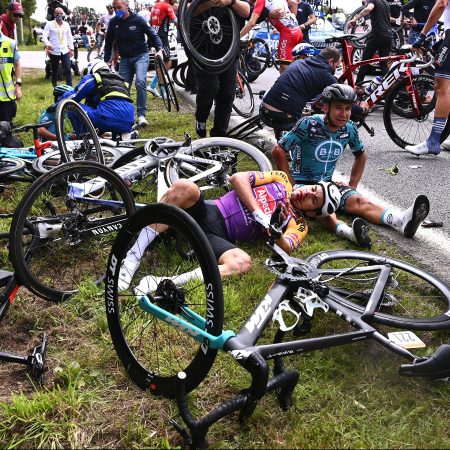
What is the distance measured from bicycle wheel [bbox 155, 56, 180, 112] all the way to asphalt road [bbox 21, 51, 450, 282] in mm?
2846

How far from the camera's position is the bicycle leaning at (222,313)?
7.00 ft

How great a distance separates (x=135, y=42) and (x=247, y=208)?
5915 mm

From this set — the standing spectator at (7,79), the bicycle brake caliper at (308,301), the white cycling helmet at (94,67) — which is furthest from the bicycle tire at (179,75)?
the bicycle brake caliper at (308,301)

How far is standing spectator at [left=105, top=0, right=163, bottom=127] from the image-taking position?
28.6 ft

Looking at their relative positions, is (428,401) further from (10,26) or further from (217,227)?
(10,26)

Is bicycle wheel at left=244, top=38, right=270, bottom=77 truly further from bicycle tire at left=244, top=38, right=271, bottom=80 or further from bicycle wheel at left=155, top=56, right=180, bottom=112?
bicycle wheel at left=155, top=56, right=180, bottom=112

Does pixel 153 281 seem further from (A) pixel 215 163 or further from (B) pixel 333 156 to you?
(B) pixel 333 156

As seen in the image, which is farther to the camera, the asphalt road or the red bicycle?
the red bicycle

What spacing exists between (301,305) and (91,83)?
4792 millimetres

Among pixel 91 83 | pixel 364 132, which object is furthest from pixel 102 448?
pixel 364 132

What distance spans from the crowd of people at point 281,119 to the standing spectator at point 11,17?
2cm

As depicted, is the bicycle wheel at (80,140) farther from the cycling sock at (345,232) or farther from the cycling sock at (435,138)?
the cycling sock at (435,138)

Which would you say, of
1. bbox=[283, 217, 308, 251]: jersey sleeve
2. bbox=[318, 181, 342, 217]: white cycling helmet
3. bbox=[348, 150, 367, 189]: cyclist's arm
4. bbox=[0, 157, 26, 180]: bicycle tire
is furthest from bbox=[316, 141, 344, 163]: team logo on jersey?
bbox=[0, 157, 26, 180]: bicycle tire

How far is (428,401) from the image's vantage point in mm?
2445
